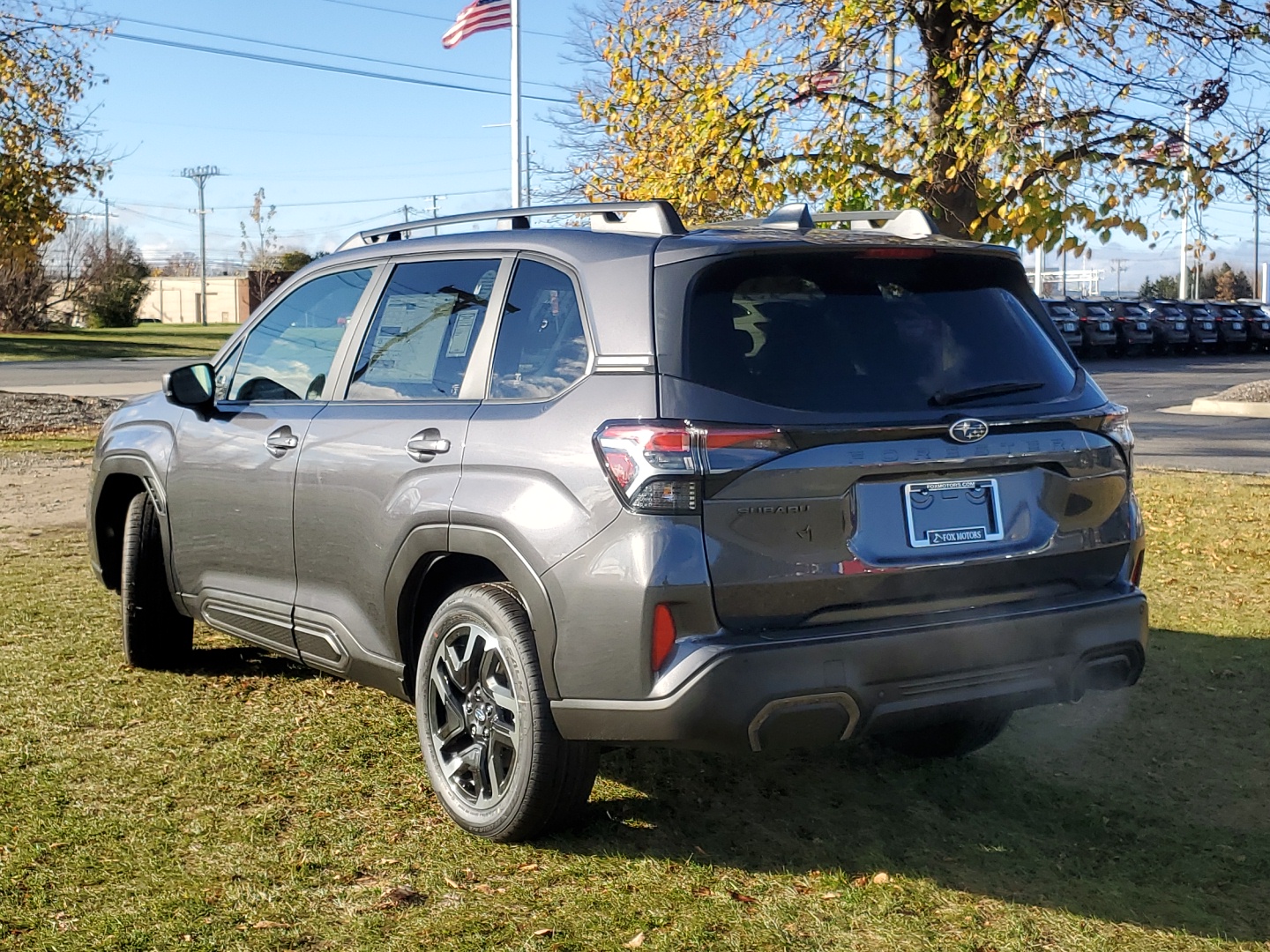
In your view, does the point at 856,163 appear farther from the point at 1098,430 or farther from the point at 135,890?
the point at 135,890

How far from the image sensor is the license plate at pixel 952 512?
156 inches

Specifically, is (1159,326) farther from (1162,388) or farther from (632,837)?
(632,837)

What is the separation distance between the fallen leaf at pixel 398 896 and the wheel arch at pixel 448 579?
0.68m

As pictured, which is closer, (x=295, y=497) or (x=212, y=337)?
(x=295, y=497)

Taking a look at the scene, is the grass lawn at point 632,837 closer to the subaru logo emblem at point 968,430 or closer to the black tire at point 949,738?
the black tire at point 949,738

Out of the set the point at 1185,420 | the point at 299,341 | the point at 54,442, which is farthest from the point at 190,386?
the point at 1185,420

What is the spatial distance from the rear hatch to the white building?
284 feet

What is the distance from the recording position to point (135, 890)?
4.01 metres

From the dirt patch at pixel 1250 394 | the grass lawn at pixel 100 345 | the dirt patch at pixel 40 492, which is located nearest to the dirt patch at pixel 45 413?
the dirt patch at pixel 40 492

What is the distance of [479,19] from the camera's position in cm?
3034

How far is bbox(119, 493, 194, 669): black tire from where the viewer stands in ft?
20.4

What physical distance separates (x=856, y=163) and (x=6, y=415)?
12709 mm

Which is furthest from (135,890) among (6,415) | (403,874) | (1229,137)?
(6,415)

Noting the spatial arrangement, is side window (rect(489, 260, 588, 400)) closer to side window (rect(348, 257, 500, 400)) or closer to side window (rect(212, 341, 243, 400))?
side window (rect(348, 257, 500, 400))
